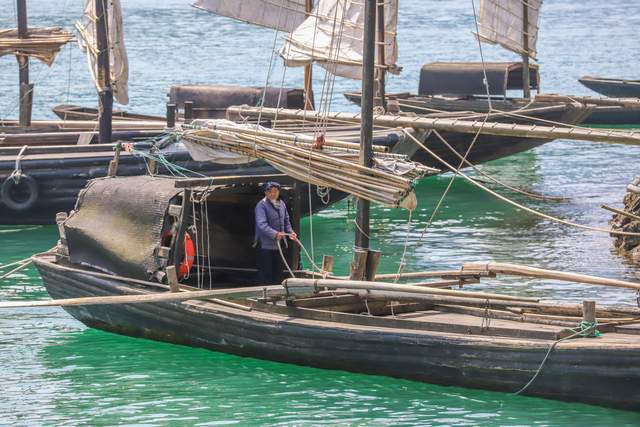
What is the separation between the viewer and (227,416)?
15773 mm

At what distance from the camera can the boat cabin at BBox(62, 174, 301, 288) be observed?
18.1m

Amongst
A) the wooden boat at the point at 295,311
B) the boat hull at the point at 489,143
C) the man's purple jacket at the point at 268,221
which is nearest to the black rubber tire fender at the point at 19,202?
the wooden boat at the point at 295,311

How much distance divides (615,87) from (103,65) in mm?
24754

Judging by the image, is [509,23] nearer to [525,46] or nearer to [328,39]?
[525,46]

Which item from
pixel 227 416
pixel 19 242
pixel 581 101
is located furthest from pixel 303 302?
pixel 581 101

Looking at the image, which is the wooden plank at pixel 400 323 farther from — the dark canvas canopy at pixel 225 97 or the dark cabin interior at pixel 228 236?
the dark canvas canopy at pixel 225 97

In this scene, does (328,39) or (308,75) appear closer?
(328,39)

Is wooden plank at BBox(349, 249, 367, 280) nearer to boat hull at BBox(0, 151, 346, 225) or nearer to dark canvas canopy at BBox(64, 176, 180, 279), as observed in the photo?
dark canvas canopy at BBox(64, 176, 180, 279)

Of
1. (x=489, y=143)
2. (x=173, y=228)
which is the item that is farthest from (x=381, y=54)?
(x=173, y=228)

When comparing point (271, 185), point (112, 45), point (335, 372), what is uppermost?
point (112, 45)

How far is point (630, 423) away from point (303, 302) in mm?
4463

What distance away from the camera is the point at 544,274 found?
1569cm

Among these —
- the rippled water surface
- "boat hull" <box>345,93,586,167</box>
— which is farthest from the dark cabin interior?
"boat hull" <box>345,93,586,167</box>

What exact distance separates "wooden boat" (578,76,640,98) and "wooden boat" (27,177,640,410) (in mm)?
29921
